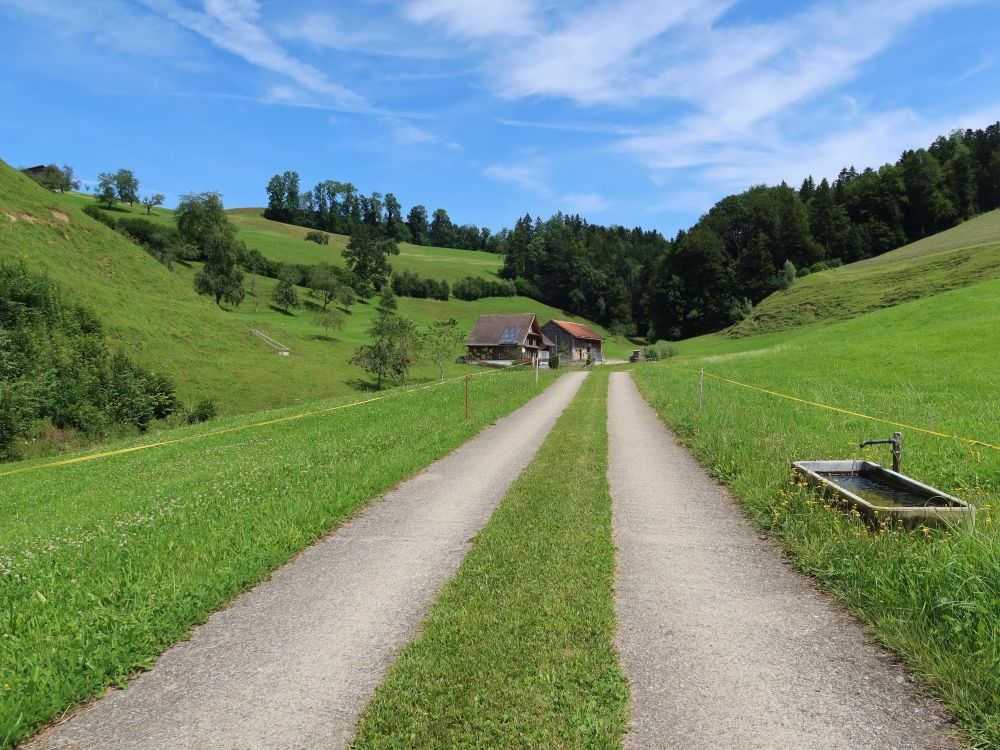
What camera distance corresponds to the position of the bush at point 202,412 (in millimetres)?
29984

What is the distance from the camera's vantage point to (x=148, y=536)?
6945 millimetres

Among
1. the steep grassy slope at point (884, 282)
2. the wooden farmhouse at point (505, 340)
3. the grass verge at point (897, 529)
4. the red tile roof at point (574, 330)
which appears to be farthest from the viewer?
the red tile roof at point (574, 330)

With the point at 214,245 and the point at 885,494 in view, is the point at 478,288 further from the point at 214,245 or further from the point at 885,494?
the point at 885,494

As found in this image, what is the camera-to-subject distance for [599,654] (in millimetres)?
4270

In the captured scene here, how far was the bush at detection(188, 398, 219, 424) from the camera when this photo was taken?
30.0 metres

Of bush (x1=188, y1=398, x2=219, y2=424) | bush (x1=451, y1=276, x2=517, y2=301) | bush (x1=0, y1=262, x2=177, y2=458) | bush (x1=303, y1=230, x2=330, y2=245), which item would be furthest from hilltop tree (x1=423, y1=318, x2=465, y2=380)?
bush (x1=303, y1=230, x2=330, y2=245)

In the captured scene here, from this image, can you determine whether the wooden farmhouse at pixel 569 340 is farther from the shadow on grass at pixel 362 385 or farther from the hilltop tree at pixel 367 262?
the hilltop tree at pixel 367 262

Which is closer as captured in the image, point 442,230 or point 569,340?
point 569,340

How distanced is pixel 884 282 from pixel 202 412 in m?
68.1

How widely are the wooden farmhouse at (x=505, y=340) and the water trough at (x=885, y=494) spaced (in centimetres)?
6325

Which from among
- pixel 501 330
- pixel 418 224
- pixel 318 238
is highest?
pixel 418 224

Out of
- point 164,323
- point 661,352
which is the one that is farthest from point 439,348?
point 661,352

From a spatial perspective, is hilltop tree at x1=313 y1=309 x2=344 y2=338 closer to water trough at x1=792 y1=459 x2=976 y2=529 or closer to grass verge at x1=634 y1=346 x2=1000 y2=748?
grass verge at x1=634 y1=346 x2=1000 y2=748

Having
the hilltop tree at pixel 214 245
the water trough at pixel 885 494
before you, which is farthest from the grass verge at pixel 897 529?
the hilltop tree at pixel 214 245
